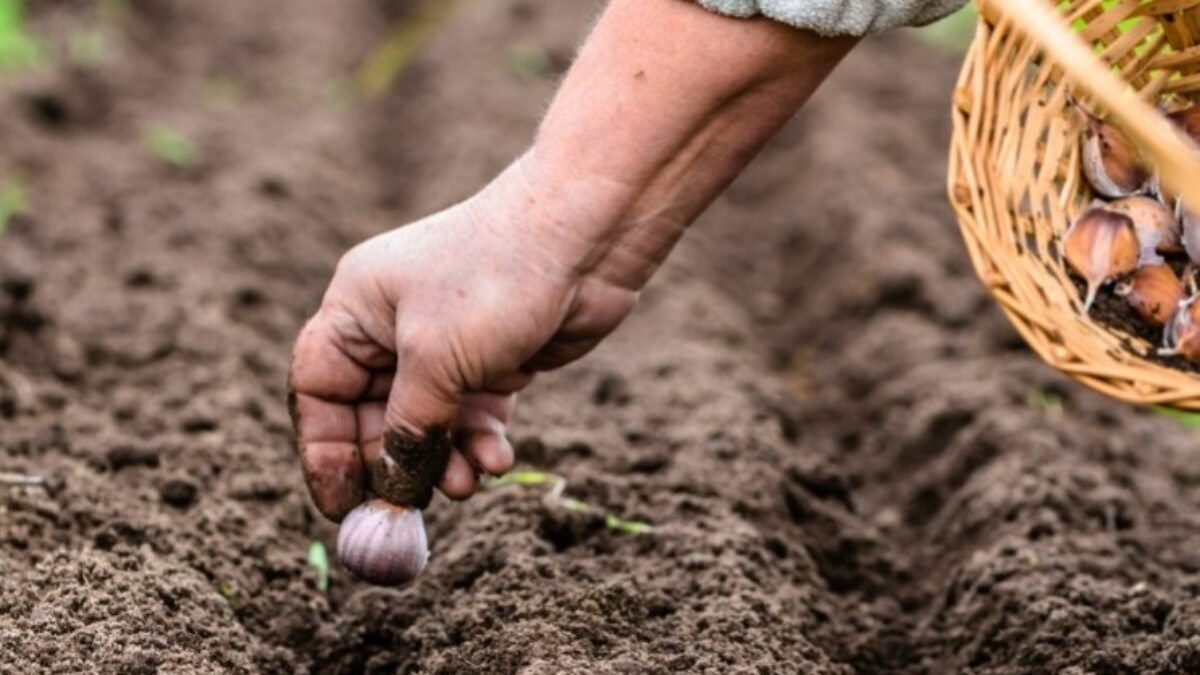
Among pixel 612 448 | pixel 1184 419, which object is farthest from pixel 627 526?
pixel 1184 419

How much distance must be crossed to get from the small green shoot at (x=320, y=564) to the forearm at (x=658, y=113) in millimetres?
976

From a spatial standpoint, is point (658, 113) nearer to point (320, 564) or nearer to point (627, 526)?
point (627, 526)

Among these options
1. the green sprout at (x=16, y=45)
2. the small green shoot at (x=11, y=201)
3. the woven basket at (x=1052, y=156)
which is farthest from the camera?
the green sprout at (x=16, y=45)

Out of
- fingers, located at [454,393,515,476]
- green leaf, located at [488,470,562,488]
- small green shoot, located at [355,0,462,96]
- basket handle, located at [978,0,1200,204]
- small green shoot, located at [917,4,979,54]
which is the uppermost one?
basket handle, located at [978,0,1200,204]

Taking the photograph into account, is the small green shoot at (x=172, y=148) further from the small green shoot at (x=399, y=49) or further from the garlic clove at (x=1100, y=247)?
the garlic clove at (x=1100, y=247)

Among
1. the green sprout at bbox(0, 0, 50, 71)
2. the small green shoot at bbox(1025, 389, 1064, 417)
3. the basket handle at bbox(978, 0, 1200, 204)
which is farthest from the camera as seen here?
the green sprout at bbox(0, 0, 50, 71)

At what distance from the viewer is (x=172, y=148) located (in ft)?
17.4

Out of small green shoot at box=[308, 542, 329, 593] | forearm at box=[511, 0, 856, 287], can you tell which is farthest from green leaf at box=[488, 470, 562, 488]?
forearm at box=[511, 0, 856, 287]

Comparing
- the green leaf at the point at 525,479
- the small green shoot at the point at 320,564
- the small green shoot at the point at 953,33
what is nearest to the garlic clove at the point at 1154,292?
the green leaf at the point at 525,479

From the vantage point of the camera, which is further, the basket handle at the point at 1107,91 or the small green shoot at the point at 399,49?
the small green shoot at the point at 399,49

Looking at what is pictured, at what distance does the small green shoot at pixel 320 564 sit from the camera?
112 inches

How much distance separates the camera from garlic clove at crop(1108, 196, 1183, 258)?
7.33ft

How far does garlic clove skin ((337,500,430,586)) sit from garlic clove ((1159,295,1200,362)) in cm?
100

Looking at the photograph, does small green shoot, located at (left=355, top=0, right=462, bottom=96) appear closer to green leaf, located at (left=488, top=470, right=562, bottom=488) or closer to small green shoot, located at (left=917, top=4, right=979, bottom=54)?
small green shoot, located at (left=917, top=4, right=979, bottom=54)
